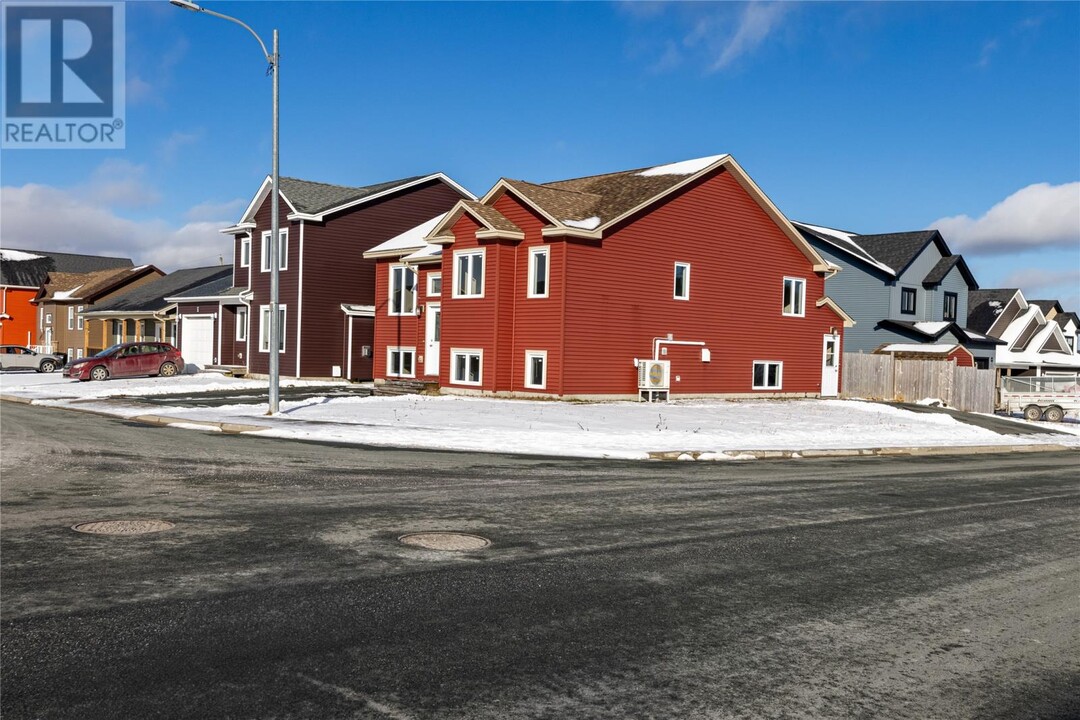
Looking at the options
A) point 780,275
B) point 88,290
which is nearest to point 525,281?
point 780,275

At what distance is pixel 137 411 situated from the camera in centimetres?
2481

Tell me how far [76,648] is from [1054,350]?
259ft

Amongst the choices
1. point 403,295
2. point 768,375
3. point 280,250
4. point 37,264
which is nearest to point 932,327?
point 768,375

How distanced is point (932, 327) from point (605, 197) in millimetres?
27985

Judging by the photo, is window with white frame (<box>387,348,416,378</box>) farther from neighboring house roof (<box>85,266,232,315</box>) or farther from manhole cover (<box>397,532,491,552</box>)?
manhole cover (<box>397,532,491,552</box>)

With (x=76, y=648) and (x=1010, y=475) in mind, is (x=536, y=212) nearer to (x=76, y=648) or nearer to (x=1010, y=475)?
(x=1010, y=475)

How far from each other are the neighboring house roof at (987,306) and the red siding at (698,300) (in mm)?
35329

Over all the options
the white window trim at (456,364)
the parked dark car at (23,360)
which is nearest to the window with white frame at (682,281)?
the white window trim at (456,364)

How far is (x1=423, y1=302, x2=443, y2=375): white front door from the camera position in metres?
35.8

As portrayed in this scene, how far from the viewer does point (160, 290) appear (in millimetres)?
59781

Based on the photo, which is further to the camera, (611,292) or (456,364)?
(456,364)

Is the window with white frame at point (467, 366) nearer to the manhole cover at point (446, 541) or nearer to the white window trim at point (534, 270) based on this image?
the white window trim at point (534, 270)

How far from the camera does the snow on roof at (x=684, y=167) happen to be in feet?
112

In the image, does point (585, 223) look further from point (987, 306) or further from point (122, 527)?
point (987, 306)
